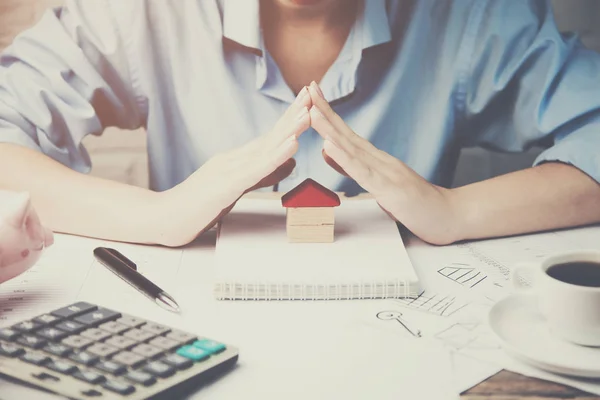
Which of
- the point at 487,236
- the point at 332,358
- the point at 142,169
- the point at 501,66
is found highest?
the point at 501,66

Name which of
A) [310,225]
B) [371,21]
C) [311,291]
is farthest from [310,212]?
[371,21]

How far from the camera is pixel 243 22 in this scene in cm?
99

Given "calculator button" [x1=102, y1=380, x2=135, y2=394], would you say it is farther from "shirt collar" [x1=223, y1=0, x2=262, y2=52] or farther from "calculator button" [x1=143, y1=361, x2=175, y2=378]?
"shirt collar" [x1=223, y1=0, x2=262, y2=52]

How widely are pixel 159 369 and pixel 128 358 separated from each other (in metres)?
0.03

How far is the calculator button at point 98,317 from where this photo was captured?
554mm

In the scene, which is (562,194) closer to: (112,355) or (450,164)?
(450,164)

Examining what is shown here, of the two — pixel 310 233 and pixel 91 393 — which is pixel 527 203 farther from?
pixel 91 393

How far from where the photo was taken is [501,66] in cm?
102

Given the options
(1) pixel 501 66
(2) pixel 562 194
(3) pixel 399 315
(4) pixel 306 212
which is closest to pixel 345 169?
(4) pixel 306 212

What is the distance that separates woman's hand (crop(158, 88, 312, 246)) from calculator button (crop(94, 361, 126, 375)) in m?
0.30

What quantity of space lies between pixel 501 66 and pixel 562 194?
0.25 metres

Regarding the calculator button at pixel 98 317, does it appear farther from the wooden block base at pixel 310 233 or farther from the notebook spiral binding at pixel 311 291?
the wooden block base at pixel 310 233

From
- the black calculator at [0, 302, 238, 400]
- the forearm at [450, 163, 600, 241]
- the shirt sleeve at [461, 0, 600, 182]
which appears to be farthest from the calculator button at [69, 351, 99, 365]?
the shirt sleeve at [461, 0, 600, 182]

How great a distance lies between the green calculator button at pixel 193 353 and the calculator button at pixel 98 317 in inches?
3.4
